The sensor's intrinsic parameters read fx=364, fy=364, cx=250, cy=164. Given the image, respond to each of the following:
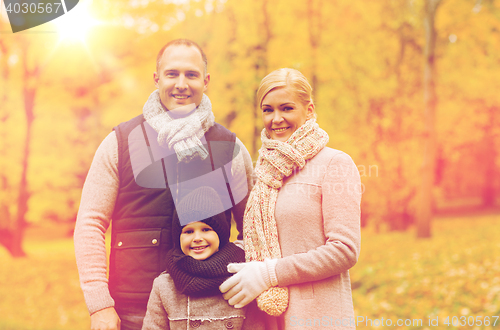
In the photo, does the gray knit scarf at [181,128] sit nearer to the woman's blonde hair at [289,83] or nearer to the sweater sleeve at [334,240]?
the woman's blonde hair at [289,83]

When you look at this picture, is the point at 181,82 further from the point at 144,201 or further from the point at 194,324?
the point at 194,324

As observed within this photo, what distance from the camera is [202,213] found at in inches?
85.7

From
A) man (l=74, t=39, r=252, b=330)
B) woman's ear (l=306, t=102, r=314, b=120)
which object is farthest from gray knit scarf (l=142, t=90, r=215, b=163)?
woman's ear (l=306, t=102, r=314, b=120)

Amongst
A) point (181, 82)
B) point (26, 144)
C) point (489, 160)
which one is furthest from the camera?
point (489, 160)

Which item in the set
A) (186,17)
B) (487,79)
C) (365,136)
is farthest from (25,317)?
(487,79)

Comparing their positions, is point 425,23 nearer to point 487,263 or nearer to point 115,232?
point 487,263

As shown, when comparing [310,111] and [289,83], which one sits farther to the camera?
[310,111]

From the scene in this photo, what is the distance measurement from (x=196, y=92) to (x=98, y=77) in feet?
26.5

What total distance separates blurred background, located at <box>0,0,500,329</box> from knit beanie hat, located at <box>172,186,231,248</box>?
470 cm

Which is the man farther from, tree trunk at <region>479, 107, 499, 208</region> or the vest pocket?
tree trunk at <region>479, 107, 499, 208</region>

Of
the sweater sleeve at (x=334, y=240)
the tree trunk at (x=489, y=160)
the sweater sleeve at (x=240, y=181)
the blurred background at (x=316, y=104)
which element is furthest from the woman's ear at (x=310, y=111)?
the tree trunk at (x=489, y=160)

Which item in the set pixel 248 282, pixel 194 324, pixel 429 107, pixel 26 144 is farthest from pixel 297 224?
pixel 26 144

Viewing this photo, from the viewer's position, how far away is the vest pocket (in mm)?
2391

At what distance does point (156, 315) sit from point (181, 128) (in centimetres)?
117
